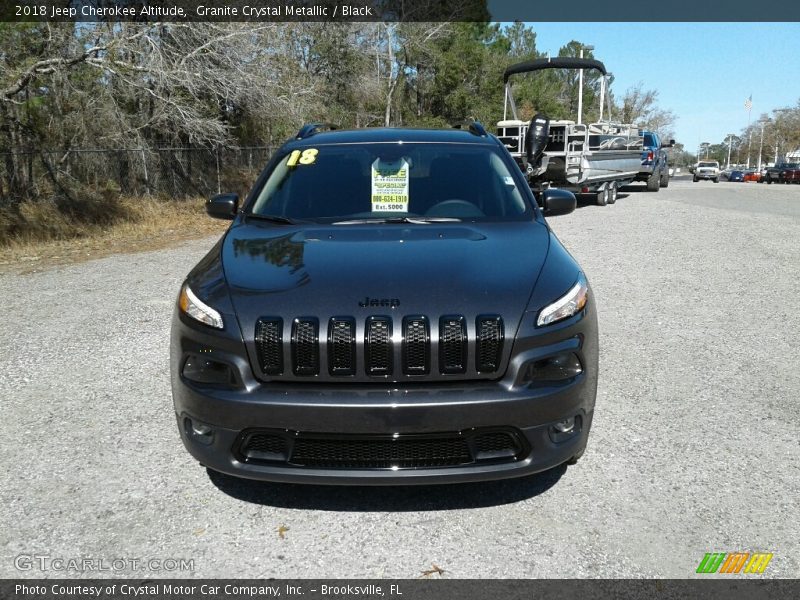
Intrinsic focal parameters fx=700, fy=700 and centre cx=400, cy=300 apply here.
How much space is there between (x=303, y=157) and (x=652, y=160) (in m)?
22.6

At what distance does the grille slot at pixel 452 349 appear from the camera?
2797 mm

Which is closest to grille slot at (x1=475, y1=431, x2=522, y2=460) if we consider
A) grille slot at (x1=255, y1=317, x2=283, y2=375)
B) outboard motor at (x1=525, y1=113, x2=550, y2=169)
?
grille slot at (x1=255, y1=317, x2=283, y2=375)

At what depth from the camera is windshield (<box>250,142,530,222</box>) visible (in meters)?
4.15

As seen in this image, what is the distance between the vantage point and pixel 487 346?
9.25 feet

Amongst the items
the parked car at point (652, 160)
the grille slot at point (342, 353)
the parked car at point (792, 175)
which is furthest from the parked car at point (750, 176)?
the grille slot at point (342, 353)

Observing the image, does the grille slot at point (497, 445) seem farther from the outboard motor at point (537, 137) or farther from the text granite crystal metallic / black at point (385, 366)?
the outboard motor at point (537, 137)

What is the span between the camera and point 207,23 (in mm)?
15430

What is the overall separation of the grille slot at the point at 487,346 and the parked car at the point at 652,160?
22652 millimetres

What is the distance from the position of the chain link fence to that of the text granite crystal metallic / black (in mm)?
13104

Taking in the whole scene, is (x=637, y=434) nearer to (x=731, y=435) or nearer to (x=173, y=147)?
(x=731, y=435)

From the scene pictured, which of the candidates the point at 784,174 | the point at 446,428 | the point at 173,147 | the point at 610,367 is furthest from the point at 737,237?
the point at 784,174

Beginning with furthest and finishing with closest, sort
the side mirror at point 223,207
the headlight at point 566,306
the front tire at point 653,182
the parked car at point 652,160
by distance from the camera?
the front tire at point 653,182 < the parked car at point 652,160 < the side mirror at point 223,207 < the headlight at point 566,306

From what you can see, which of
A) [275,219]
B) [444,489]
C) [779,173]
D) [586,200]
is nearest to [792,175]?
[779,173]

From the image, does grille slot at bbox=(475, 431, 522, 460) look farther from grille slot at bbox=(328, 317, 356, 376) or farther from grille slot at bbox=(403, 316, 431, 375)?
A: grille slot at bbox=(328, 317, 356, 376)
